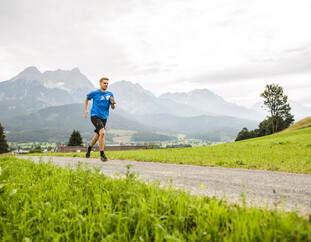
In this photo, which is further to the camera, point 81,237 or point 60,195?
point 60,195

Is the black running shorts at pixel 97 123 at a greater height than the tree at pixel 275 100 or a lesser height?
lesser

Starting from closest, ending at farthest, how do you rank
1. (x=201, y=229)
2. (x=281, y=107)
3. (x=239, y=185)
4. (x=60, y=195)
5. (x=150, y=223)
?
1. (x=201, y=229)
2. (x=150, y=223)
3. (x=60, y=195)
4. (x=239, y=185)
5. (x=281, y=107)

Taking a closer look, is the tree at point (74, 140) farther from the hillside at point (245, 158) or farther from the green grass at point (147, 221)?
the green grass at point (147, 221)

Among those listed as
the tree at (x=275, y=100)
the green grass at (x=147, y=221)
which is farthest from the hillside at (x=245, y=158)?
the tree at (x=275, y=100)

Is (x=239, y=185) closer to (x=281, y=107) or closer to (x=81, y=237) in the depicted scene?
(x=81, y=237)

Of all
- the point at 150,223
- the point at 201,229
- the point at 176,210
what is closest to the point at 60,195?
the point at 150,223

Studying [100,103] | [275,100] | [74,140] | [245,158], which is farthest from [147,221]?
[74,140]

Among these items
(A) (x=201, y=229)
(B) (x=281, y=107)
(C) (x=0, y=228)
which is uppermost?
(B) (x=281, y=107)

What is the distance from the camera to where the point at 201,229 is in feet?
7.09

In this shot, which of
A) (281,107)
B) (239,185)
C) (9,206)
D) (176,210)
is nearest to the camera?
(176,210)

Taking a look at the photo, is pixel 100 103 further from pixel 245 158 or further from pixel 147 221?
pixel 147 221

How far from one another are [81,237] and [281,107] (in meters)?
76.8

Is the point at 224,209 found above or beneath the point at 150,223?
above

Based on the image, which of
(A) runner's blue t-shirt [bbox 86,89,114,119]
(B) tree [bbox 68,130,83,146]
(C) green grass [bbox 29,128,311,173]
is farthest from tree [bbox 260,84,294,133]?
(B) tree [bbox 68,130,83,146]
